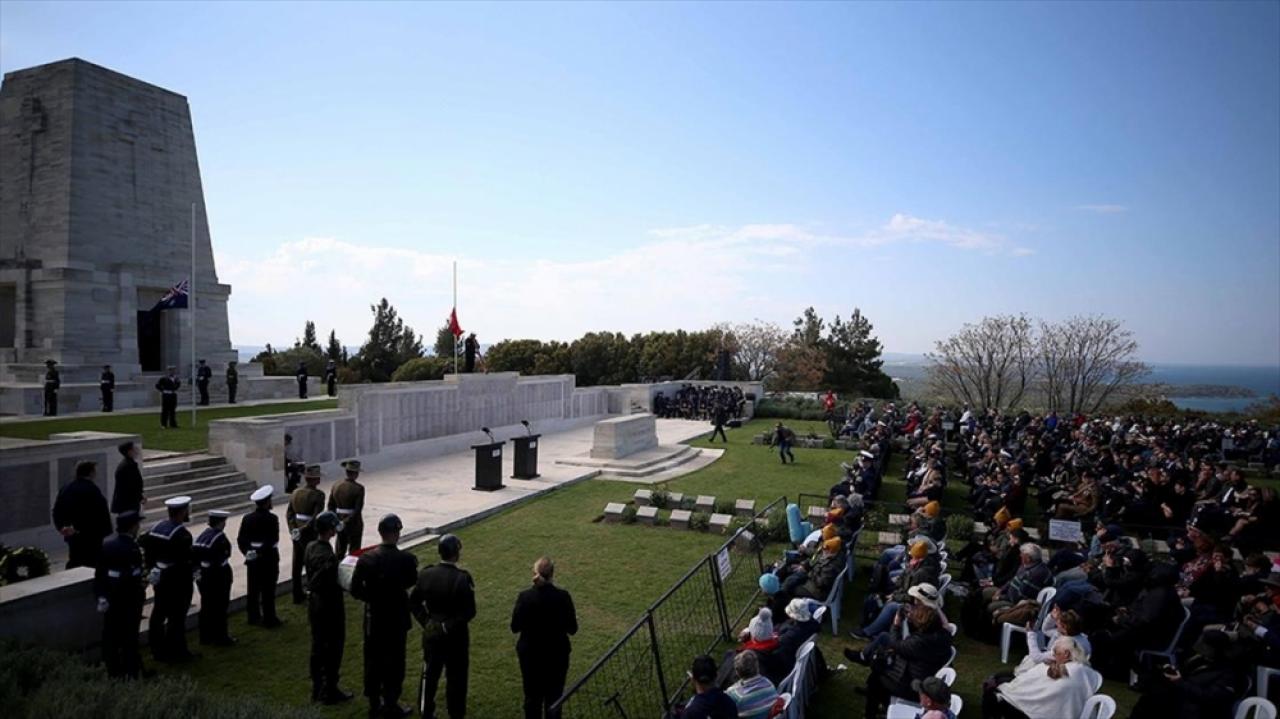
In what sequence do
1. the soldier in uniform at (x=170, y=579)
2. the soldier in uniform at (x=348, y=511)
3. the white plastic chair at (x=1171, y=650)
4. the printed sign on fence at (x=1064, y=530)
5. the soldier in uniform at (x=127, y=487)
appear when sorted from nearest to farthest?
the soldier in uniform at (x=170, y=579) < the white plastic chair at (x=1171, y=650) < the soldier in uniform at (x=348, y=511) < the soldier in uniform at (x=127, y=487) < the printed sign on fence at (x=1064, y=530)

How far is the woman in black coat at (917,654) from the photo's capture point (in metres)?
5.14

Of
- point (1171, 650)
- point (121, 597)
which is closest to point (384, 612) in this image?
point (121, 597)

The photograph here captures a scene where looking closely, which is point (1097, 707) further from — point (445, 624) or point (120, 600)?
point (120, 600)

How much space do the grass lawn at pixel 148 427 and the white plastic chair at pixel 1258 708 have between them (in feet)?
50.0

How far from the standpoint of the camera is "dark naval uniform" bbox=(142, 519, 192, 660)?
6.08 meters

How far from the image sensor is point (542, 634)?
499cm

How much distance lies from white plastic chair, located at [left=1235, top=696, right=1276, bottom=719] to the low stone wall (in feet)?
39.4

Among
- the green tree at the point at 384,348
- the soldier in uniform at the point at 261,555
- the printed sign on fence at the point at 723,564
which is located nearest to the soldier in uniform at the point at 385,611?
the soldier in uniform at the point at 261,555

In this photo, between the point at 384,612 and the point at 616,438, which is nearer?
the point at 384,612

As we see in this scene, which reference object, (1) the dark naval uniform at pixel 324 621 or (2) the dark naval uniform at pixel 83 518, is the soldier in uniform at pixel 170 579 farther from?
(1) the dark naval uniform at pixel 324 621

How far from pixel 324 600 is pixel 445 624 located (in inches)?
48.9

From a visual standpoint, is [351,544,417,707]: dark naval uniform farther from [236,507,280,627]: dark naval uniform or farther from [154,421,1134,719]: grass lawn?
[236,507,280,627]: dark naval uniform

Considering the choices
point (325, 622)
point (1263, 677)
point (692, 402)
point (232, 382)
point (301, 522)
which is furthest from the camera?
point (692, 402)

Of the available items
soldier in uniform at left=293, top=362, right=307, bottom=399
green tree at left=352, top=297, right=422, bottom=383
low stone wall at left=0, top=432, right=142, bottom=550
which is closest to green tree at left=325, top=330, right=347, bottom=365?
green tree at left=352, top=297, right=422, bottom=383
